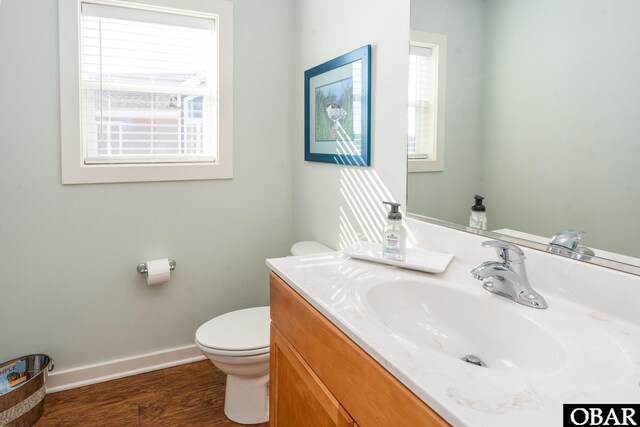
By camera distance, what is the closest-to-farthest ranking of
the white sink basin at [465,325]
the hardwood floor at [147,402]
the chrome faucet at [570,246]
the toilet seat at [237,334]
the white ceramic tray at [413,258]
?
the white sink basin at [465,325] → the chrome faucet at [570,246] → the white ceramic tray at [413,258] → the toilet seat at [237,334] → the hardwood floor at [147,402]

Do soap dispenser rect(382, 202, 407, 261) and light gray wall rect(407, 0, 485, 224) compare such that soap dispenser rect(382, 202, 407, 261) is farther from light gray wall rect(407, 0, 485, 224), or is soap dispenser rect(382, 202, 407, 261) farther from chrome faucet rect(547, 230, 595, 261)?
chrome faucet rect(547, 230, 595, 261)

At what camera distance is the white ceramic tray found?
128cm

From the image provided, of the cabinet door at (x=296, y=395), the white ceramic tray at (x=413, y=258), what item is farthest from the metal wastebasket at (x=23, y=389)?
the white ceramic tray at (x=413, y=258)

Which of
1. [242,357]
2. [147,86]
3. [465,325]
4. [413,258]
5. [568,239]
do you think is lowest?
[242,357]

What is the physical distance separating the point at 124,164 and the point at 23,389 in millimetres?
1146

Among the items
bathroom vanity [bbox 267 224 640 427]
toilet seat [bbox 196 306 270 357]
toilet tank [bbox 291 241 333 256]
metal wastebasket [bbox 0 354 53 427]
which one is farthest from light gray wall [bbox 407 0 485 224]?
metal wastebasket [bbox 0 354 53 427]

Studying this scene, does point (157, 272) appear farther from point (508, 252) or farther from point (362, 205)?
point (508, 252)

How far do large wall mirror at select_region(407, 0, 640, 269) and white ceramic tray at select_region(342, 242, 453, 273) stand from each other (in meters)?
0.14

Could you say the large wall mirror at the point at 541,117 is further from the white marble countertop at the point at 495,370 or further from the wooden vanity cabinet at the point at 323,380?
the wooden vanity cabinet at the point at 323,380

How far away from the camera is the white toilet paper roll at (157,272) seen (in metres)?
2.27

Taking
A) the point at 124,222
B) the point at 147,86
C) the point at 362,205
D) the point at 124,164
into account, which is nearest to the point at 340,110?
the point at 362,205

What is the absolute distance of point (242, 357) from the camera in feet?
5.85

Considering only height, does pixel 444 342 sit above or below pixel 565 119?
below

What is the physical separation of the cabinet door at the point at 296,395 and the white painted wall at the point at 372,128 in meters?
0.73
